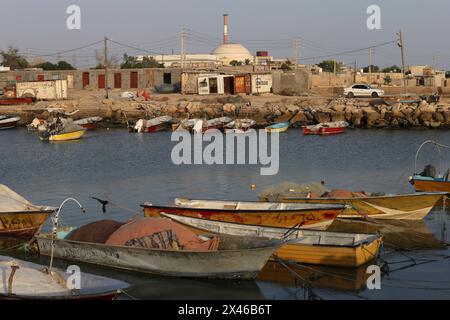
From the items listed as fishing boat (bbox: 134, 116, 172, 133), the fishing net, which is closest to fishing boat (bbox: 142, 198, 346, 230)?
the fishing net

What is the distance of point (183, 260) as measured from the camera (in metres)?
16.2

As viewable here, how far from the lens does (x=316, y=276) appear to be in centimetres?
1680

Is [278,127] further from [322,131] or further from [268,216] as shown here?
[268,216]

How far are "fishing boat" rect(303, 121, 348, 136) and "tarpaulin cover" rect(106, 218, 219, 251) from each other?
3451 centimetres

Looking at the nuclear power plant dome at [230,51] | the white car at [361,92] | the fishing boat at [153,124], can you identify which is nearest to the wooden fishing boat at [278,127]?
the fishing boat at [153,124]

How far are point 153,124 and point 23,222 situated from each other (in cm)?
3472

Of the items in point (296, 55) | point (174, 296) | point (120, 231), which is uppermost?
point (296, 55)

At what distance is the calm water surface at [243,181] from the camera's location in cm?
1619

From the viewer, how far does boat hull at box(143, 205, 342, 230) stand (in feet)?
65.3

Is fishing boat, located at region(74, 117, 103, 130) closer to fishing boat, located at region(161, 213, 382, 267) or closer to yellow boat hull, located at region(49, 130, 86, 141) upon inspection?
yellow boat hull, located at region(49, 130, 86, 141)

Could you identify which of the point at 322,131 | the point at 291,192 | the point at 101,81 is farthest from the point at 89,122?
the point at 291,192

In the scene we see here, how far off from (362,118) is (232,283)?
40.0 m
